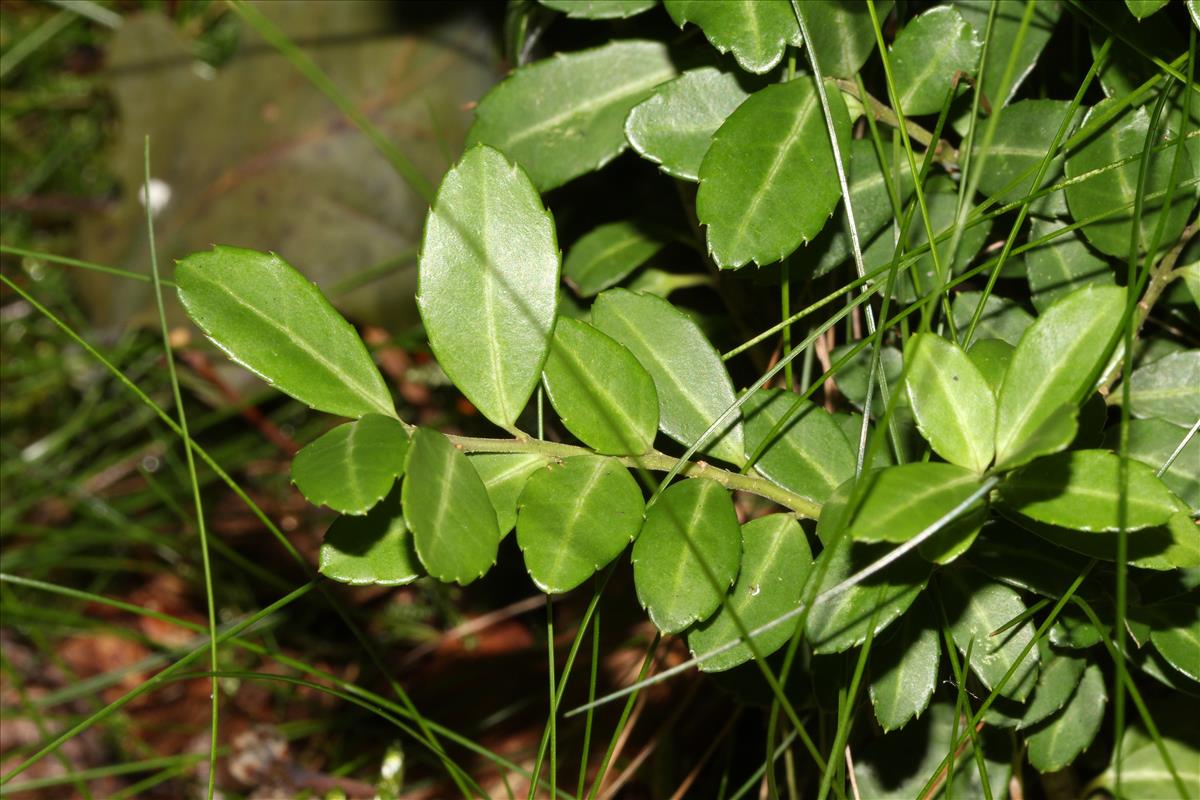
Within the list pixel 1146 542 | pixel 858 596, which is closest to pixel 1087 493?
pixel 1146 542

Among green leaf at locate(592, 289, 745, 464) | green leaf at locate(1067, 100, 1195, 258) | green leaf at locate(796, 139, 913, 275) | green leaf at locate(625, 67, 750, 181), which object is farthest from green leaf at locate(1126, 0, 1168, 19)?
green leaf at locate(592, 289, 745, 464)

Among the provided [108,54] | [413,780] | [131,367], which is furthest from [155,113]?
[413,780]

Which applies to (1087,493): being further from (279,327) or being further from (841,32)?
(279,327)

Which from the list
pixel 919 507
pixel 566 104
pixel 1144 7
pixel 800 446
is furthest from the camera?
pixel 566 104

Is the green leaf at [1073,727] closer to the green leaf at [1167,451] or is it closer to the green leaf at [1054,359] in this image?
the green leaf at [1167,451]

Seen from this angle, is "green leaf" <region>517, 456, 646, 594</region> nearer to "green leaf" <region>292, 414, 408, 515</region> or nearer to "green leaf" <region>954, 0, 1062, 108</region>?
"green leaf" <region>292, 414, 408, 515</region>

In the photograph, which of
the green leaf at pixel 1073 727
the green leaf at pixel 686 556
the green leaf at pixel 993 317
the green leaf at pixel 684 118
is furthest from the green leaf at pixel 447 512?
the green leaf at pixel 1073 727

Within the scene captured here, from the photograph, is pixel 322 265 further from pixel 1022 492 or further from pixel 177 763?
pixel 1022 492
